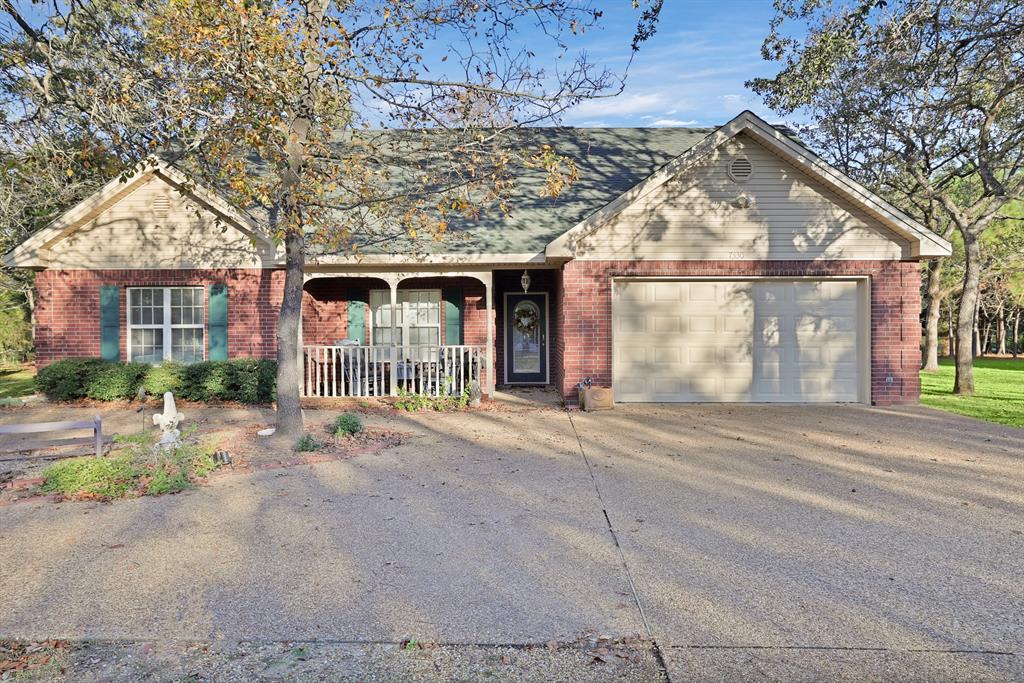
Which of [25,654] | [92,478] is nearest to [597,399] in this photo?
[92,478]

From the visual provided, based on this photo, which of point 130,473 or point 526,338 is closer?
point 130,473

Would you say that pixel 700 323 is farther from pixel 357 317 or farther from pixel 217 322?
pixel 217 322

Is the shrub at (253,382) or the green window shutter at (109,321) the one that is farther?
the green window shutter at (109,321)

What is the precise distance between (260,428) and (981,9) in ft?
39.9

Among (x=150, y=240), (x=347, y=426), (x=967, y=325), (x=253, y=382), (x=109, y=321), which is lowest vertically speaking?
(x=347, y=426)

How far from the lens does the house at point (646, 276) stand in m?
12.1

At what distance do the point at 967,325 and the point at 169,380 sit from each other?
667 inches

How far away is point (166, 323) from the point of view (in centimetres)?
1349

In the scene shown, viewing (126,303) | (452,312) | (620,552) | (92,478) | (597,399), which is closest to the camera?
(620,552)

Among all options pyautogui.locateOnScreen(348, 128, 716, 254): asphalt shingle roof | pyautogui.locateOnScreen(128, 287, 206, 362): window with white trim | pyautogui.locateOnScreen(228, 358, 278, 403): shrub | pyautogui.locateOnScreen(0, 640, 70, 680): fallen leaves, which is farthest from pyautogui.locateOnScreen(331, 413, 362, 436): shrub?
pyautogui.locateOnScreen(128, 287, 206, 362): window with white trim

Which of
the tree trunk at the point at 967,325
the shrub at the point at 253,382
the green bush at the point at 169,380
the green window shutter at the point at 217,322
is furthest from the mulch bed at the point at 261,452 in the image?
the tree trunk at the point at 967,325

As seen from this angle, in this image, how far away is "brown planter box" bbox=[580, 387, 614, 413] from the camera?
11734mm

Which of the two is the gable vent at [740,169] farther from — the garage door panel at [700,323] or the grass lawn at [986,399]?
the grass lawn at [986,399]

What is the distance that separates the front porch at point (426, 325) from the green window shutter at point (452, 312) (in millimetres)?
22
